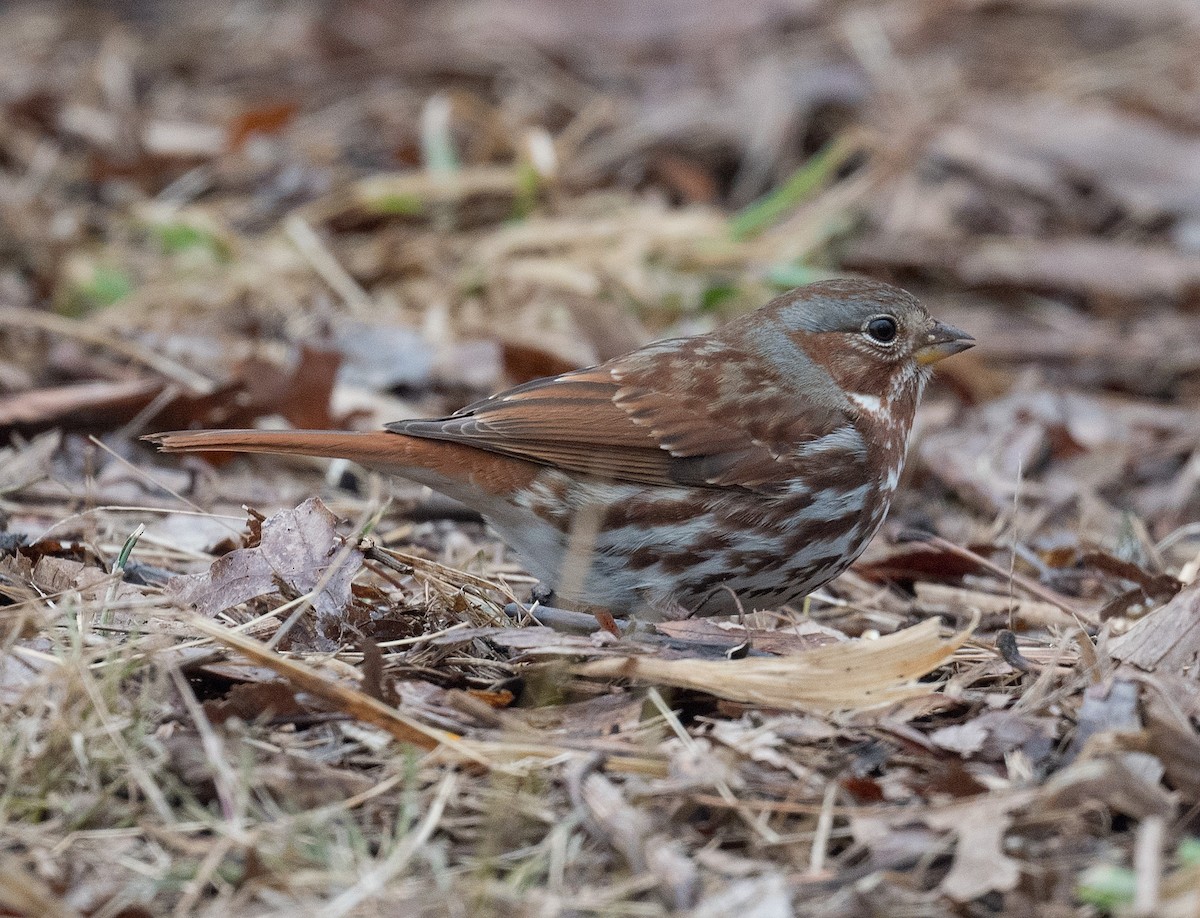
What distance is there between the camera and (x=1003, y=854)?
271cm

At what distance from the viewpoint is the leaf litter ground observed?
279 centimetres

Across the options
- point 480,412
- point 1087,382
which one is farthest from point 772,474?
point 1087,382

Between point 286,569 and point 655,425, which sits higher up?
point 655,425

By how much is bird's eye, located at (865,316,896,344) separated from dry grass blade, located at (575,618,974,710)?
4.87 ft

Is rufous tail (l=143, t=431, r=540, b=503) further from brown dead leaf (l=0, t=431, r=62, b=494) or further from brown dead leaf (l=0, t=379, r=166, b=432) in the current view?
brown dead leaf (l=0, t=379, r=166, b=432)

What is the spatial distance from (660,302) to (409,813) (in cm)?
421

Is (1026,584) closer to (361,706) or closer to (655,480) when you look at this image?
(655,480)

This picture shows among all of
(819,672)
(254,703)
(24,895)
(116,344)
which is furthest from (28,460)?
(819,672)

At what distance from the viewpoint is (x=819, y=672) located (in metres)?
3.20

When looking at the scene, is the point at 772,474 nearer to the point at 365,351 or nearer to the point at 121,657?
the point at 121,657

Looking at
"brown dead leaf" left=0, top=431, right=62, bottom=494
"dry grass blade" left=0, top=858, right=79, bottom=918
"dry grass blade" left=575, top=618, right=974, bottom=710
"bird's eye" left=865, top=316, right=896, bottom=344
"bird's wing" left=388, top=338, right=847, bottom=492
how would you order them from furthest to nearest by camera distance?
"brown dead leaf" left=0, top=431, right=62, bottom=494
"bird's eye" left=865, top=316, right=896, bottom=344
"bird's wing" left=388, top=338, right=847, bottom=492
"dry grass blade" left=575, top=618, right=974, bottom=710
"dry grass blade" left=0, top=858, right=79, bottom=918

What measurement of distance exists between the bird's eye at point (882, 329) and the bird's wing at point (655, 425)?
1.22ft

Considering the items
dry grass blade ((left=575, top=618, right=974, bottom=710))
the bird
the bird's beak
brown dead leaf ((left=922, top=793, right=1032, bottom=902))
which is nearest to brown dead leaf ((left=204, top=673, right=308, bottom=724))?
dry grass blade ((left=575, top=618, right=974, bottom=710))

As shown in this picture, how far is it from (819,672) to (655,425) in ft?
3.71
